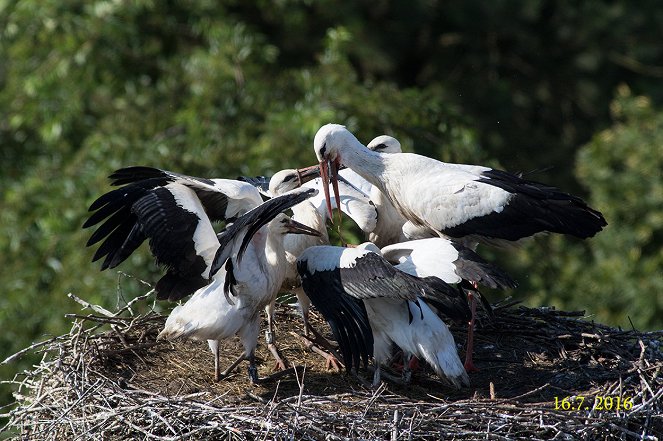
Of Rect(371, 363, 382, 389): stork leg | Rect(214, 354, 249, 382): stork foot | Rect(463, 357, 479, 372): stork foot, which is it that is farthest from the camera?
Rect(463, 357, 479, 372): stork foot

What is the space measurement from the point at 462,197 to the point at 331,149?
39.2 inches

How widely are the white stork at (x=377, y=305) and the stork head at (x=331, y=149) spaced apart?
933mm

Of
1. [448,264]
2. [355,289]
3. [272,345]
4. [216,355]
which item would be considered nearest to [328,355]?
[272,345]

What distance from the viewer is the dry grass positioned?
646cm

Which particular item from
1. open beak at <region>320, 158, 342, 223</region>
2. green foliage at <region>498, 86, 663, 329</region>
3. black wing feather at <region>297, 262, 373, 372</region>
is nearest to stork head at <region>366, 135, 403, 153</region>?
open beak at <region>320, 158, 342, 223</region>

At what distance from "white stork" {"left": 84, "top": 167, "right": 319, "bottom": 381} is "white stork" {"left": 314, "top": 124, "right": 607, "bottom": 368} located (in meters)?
0.78

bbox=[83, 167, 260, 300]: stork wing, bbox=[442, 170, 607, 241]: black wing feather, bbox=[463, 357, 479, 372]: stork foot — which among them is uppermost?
bbox=[83, 167, 260, 300]: stork wing

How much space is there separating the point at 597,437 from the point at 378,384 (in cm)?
145

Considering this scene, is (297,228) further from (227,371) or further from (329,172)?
(227,371)

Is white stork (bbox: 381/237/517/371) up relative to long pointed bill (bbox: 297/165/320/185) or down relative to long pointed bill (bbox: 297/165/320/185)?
down

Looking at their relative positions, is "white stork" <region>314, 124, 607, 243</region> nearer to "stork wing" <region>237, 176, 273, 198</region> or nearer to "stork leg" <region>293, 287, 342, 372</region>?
"stork leg" <region>293, 287, 342, 372</region>

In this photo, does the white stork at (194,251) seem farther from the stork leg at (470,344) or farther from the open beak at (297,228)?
the stork leg at (470,344)

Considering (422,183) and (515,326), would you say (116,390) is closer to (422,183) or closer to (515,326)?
(422,183)

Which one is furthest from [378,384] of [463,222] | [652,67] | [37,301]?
[652,67]
